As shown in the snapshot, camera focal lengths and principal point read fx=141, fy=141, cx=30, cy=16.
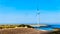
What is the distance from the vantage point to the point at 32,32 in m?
17.3

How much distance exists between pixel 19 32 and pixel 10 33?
1170mm

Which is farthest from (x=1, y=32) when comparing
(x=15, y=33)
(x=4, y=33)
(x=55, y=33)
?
(x=55, y=33)

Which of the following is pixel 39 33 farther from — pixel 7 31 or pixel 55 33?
pixel 7 31

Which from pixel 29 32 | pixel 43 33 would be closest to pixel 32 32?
pixel 29 32

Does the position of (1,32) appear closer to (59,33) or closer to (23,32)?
(23,32)

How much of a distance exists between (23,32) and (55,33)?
3894mm

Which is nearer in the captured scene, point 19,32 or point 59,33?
point 59,33

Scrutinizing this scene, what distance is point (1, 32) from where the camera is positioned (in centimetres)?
1658

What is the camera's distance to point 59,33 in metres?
16.1

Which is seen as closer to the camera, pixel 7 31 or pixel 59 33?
pixel 59 33

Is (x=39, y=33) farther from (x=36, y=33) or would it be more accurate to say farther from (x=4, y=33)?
(x=4, y=33)

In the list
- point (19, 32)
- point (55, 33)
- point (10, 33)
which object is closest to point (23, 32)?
point (19, 32)

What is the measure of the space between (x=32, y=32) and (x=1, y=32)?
373cm

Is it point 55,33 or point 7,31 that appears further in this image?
point 7,31
